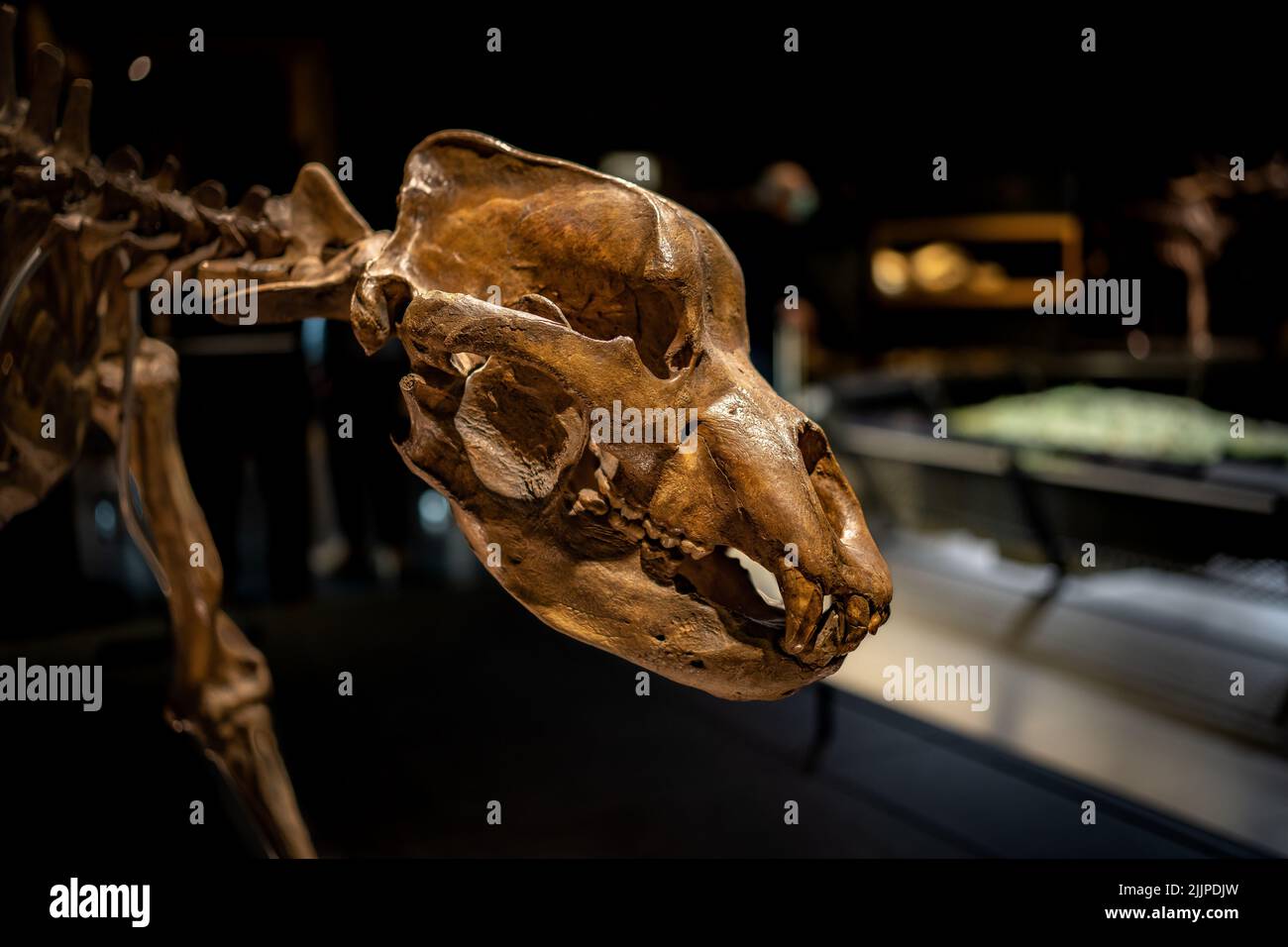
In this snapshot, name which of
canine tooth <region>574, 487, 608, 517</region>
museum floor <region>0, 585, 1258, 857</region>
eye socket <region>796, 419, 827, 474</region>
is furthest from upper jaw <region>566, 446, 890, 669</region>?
museum floor <region>0, 585, 1258, 857</region>

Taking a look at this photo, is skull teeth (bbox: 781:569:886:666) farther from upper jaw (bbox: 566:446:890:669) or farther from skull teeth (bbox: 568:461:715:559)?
skull teeth (bbox: 568:461:715:559)

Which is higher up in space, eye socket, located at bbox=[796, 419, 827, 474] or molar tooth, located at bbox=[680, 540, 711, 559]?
eye socket, located at bbox=[796, 419, 827, 474]

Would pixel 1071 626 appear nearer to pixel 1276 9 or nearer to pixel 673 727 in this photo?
pixel 673 727

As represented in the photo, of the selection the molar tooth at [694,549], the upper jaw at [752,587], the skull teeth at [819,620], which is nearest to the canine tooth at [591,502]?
the upper jaw at [752,587]

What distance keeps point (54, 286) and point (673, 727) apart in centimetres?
267

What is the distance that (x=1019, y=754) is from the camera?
3.71 m

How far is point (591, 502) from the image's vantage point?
69.7 inches

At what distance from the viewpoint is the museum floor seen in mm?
3338

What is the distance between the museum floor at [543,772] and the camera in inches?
131

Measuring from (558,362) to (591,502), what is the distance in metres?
0.24

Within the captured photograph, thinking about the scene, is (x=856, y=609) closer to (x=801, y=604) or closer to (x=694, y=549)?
(x=801, y=604)

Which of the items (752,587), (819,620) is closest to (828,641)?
(819,620)

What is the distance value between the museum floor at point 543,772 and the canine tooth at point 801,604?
1.92 m
